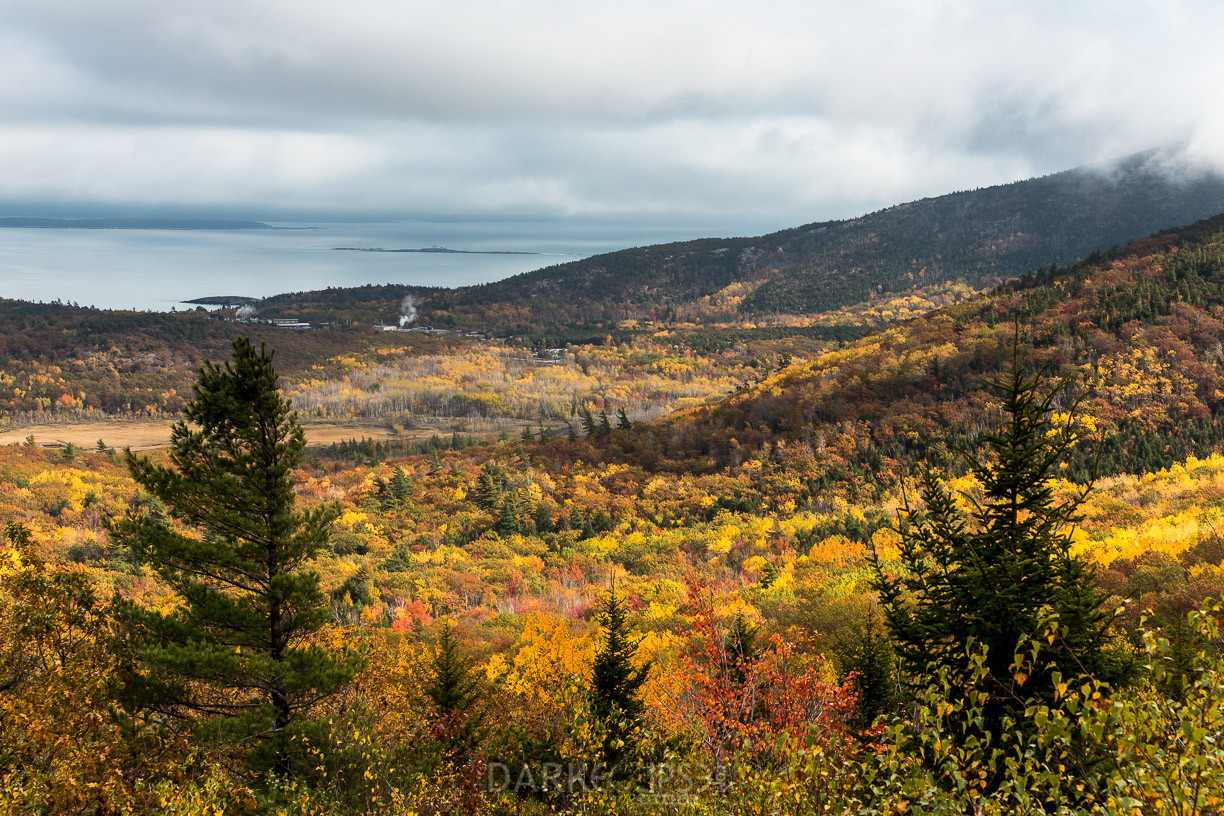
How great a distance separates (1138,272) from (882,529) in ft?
238

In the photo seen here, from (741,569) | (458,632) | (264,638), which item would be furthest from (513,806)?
(741,569)

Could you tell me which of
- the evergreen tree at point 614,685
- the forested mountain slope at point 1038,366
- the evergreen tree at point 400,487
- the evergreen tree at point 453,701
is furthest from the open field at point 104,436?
the evergreen tree at point 614,685

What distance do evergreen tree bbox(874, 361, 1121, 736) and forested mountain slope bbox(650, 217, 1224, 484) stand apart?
63.9m

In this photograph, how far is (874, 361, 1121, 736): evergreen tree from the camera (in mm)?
13016

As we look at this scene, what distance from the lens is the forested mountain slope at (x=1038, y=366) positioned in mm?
81625

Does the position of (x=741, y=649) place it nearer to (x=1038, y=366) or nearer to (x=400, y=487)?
(x=400, y=487)

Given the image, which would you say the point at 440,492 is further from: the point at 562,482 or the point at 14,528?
the point at 14,528

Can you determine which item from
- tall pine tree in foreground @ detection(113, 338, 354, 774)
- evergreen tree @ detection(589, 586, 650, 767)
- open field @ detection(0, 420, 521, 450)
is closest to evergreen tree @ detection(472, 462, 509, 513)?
evergreen tree @ detection(589, 586, 650, 767)

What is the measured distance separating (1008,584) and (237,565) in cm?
1949

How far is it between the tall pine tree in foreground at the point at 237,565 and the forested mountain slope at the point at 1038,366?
66.7 m

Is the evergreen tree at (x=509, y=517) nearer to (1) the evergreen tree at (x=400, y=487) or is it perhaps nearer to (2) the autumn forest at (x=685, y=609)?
(2) the autumn forest at (x=685, y=609)

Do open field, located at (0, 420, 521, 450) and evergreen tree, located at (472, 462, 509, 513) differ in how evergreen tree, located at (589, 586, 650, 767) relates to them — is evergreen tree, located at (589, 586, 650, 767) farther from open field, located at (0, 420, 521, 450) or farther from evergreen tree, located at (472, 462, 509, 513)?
open field, located at (0, 420, 521, 450)

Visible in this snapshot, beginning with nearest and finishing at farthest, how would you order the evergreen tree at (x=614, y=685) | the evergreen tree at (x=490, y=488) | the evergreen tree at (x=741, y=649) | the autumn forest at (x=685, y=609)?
the autumn forest at (x=685, y=609) → the evergreen tree at (x=741, y=649) → the evergreen tree at (x=614, y=685) → the evergreen tree at (x=490, y=488)

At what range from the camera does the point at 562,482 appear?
10600 cm
